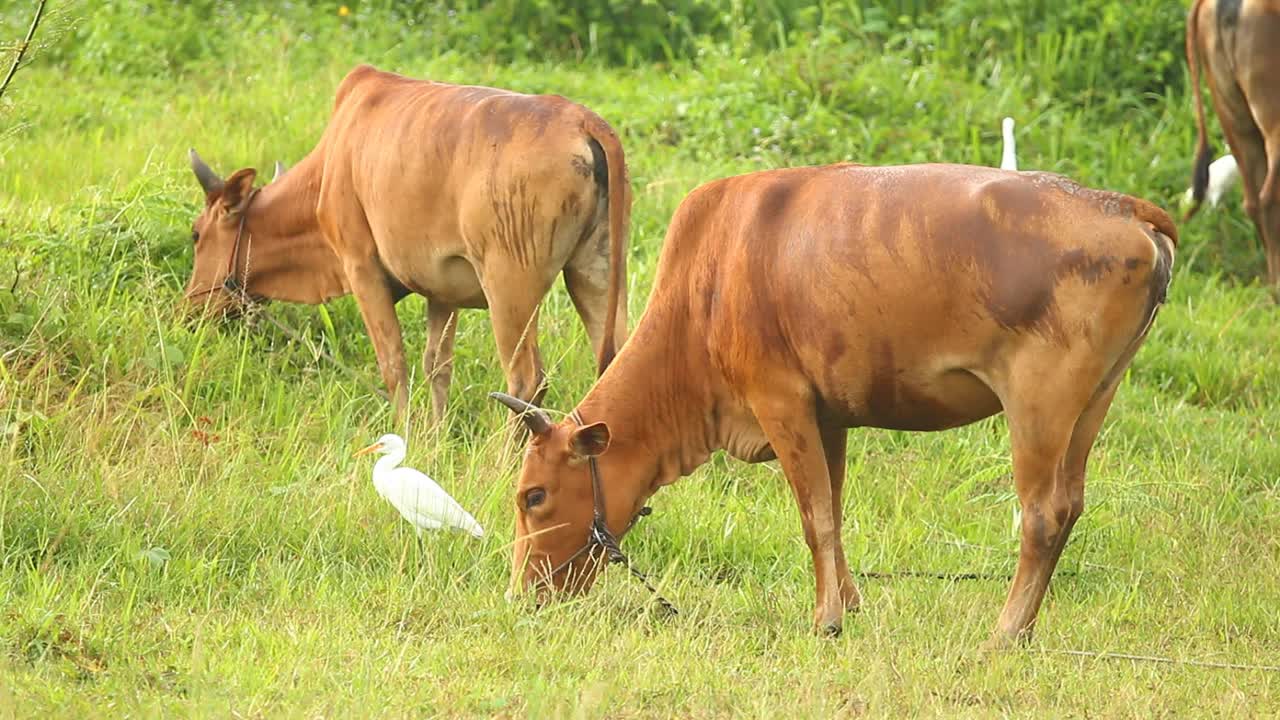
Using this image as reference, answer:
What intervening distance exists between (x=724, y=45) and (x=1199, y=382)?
162 inches

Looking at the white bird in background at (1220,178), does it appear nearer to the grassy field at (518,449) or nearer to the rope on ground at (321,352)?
the grassy field at (518,449)

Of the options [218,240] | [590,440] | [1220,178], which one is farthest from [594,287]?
[1220,178]

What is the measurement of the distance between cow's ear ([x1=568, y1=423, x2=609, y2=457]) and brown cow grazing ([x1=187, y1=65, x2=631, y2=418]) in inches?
40.2

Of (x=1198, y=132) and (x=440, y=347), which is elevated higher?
(x=440, y=347)

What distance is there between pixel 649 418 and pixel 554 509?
1.43ft

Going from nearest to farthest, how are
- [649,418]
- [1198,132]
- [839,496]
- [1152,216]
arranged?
[1152,216] → [649,418] → [839,496] → [1198,132]

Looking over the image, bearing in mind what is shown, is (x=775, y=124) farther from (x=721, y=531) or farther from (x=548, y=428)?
(x=548, y=428)

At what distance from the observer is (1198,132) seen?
10.4 meters

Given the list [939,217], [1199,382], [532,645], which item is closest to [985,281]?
[939,217]

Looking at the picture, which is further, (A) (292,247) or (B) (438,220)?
(A) (292,247)

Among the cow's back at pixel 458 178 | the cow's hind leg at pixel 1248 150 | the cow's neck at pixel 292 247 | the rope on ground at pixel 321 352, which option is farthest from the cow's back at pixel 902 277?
the cow's hind leg at pixel 1248 150

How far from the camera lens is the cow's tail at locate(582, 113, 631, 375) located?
23.0ft

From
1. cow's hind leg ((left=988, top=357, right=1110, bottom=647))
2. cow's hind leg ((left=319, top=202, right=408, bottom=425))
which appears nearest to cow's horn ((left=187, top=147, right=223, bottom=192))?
cow's hind leg ((left=319, top=202, right=408, bottom=425))

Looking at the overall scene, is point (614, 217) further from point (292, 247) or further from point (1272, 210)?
point (1272, 210)
